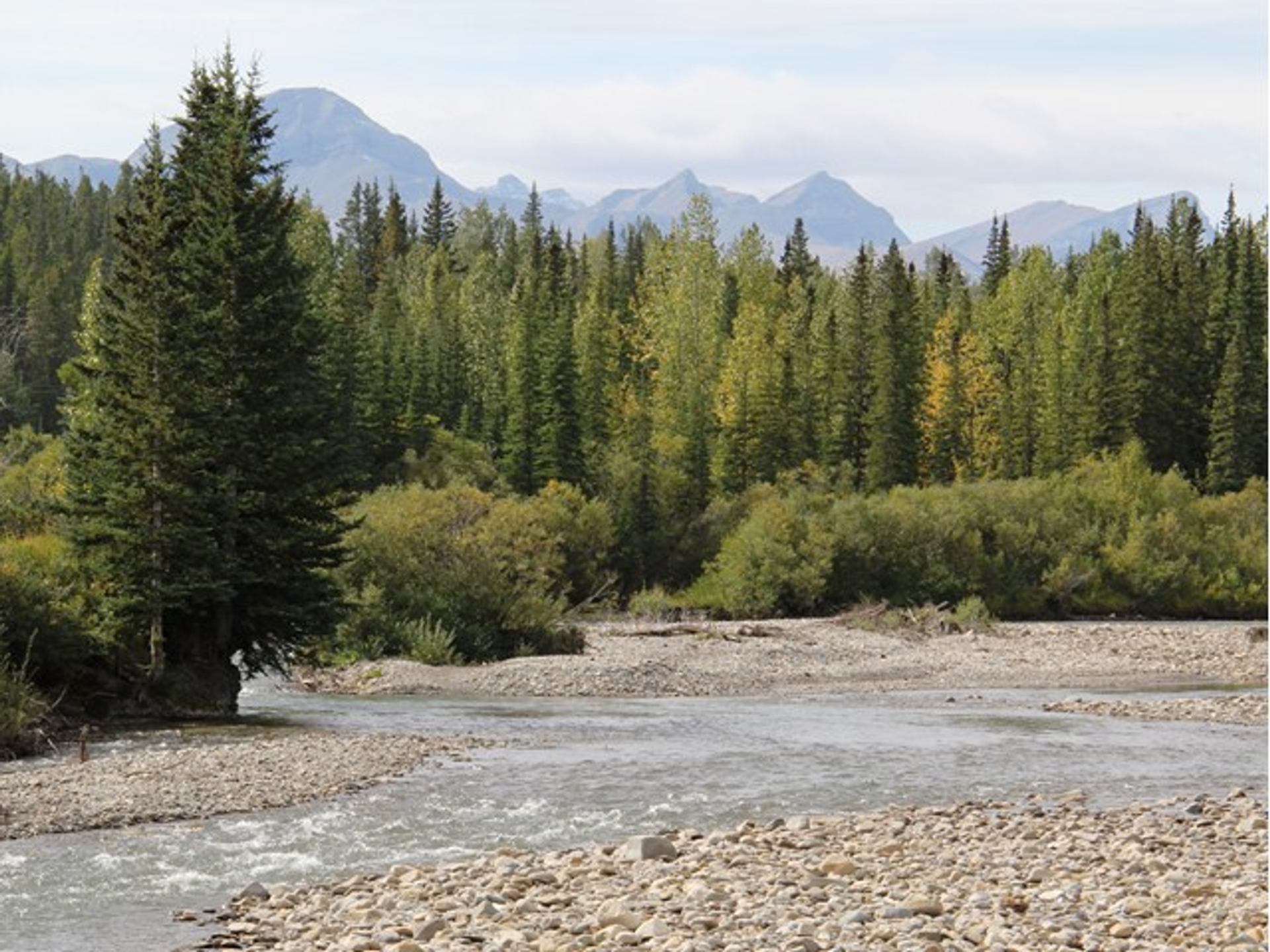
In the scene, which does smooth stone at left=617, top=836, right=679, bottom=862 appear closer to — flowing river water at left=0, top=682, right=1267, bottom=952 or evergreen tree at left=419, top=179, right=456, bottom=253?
flowing river water at left=0, top=682, right=1267, bottom=952

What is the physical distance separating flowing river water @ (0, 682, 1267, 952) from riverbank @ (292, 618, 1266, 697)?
7.70ft

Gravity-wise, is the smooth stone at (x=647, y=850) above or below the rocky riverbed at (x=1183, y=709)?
above

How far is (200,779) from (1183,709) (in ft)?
70.5

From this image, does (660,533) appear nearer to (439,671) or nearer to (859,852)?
(439,671)

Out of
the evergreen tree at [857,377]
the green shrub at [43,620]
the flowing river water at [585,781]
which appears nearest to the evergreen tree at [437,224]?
the evergreen tree at [857,377]

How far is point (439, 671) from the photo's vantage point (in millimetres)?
41656

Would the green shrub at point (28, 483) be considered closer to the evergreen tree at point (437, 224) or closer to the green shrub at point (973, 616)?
the green shrub at point (973, 616)

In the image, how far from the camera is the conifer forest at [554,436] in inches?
1281

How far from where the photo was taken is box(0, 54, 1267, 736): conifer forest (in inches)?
1281

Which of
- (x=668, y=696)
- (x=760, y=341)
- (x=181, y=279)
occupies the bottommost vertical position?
(x=668, y=696)

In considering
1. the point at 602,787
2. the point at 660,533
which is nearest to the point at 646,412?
the point at 660,533

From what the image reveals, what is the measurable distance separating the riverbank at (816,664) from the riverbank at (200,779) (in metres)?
11.9

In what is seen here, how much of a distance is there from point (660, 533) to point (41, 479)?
30.2 m

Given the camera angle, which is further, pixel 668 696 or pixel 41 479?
pixel 41 479
